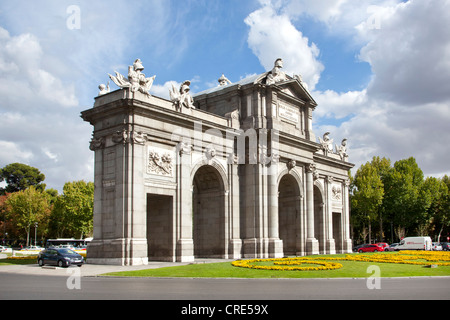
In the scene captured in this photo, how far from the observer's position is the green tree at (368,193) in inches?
3216

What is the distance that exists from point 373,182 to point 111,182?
57852 millimetres

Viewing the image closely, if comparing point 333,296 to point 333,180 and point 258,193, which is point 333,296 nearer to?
point 258,193

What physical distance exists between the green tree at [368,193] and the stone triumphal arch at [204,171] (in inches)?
1005

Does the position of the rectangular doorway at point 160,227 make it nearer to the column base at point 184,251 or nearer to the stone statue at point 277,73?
the column base at point 184,251

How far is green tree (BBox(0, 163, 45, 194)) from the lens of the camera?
115812 millimetres

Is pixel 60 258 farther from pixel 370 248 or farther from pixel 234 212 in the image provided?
pixel 370 248

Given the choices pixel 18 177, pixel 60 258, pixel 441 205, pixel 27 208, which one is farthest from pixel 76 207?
pixel 441 205

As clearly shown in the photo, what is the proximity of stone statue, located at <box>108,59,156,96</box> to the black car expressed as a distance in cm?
1231

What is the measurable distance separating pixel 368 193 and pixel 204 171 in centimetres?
4539

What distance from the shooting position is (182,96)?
39781 millimetres

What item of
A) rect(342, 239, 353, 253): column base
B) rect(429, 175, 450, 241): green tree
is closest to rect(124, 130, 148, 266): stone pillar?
rect(342, 239, 353, 253): column base

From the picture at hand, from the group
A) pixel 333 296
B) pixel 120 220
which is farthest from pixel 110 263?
pixel 333 296

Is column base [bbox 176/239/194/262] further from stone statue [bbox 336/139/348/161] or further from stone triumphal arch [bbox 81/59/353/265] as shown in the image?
stone statue [bbox 336/139/348/161]

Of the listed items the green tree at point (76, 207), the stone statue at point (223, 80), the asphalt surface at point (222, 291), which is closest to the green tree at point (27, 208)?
the green tree at point (76, 207)
